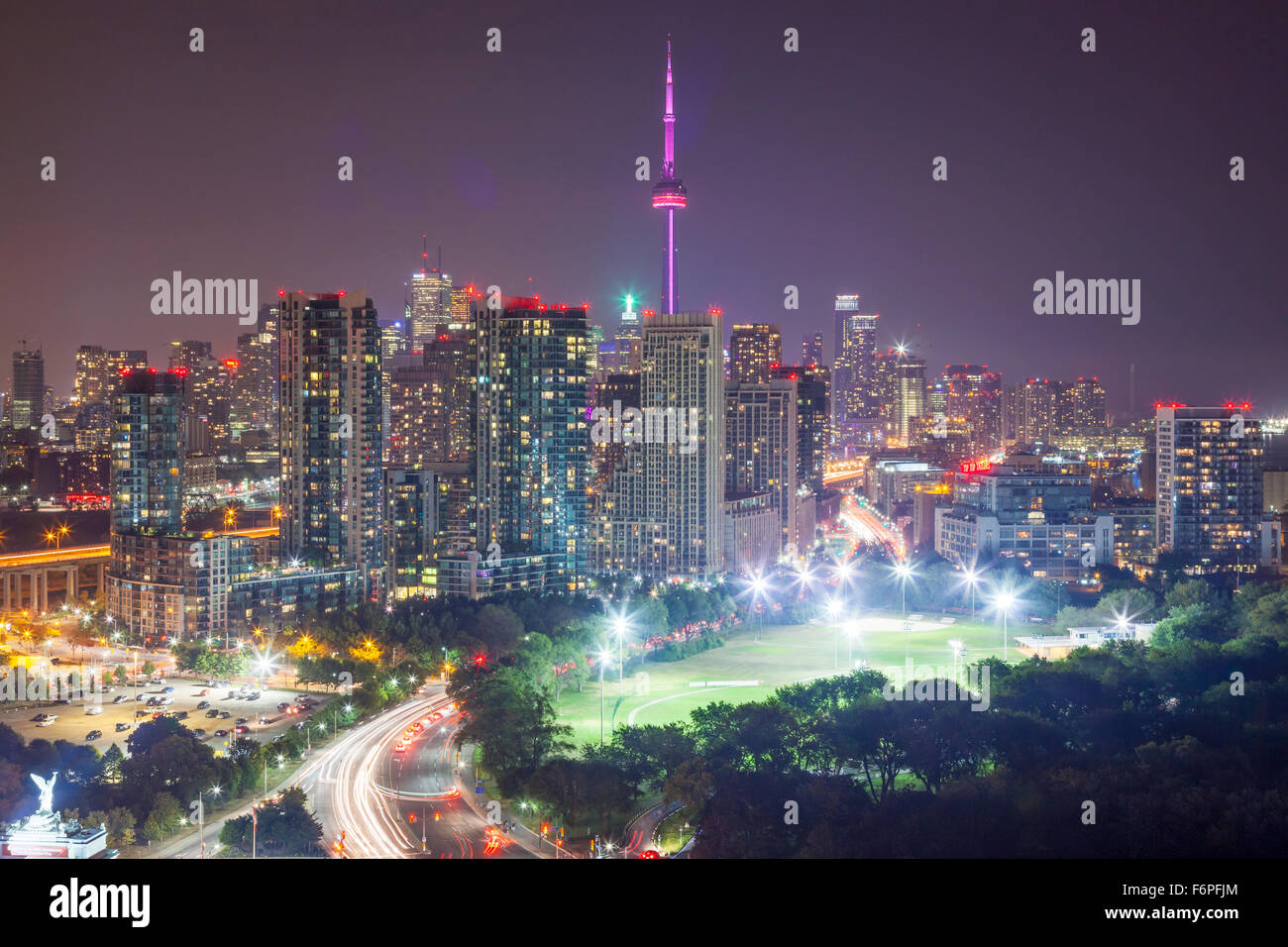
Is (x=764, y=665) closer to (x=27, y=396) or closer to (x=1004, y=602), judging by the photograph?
(x=1004, y=602)

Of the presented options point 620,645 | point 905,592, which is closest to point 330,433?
point 620,645

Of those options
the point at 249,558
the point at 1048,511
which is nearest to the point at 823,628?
the point at 1048,511

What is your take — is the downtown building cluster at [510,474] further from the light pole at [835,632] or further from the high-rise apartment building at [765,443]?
the light pole at [835,632]

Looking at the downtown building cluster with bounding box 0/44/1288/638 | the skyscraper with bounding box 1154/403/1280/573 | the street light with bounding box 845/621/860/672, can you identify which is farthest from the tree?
the skyscraper with bounding box 1154/403/1280/573

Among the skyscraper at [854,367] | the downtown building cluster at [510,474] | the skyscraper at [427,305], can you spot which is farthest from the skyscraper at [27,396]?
the skyscraper at [854,367]

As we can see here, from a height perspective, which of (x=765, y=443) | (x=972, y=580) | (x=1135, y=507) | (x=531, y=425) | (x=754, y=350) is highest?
(x=754, y=350)
